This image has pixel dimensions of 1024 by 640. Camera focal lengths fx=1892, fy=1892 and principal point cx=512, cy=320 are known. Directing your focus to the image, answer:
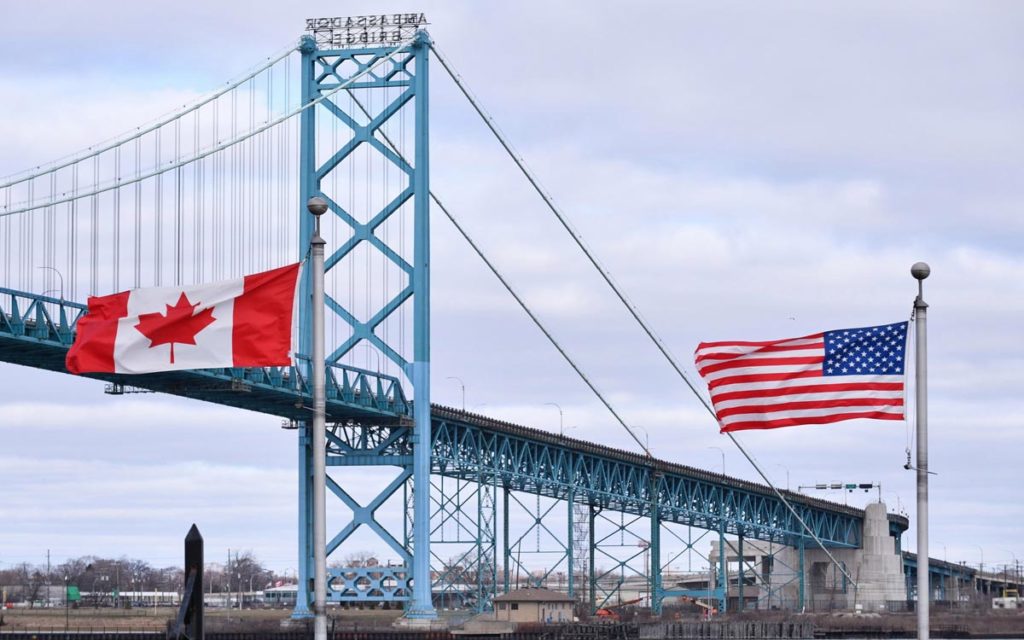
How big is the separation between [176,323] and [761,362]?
981 centimetres

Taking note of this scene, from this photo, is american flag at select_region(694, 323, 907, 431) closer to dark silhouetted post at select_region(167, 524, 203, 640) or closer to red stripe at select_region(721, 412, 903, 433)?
red stripe at select_region(721, 412, 903, 433)

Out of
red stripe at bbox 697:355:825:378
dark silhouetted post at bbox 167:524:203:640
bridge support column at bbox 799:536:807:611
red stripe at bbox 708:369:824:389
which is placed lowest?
bridge support column at bbox 799:536:807:611

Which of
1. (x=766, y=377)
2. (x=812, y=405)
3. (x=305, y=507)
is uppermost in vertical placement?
(x=766, y=377)

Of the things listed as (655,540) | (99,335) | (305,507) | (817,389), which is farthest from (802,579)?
(99,335)

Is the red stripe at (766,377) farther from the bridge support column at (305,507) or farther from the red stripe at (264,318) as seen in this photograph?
the bridge support column at (305,507)

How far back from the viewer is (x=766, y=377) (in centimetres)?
3200

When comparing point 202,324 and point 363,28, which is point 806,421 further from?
point 363,28

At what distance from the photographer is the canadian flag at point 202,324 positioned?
30391 millimetres

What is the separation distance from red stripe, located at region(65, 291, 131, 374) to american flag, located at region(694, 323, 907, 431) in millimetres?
10269

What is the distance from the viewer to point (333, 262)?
89125 millimetres

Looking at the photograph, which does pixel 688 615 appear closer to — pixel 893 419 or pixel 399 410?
pixel 399 410

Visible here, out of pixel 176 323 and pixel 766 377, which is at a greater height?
pixel 176 323

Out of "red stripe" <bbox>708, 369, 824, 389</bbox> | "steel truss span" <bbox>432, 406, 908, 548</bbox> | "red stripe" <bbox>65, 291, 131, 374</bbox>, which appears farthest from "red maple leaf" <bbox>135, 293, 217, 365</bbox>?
"steel truss span" <bbox>432, 406, 908, 548</bbox>

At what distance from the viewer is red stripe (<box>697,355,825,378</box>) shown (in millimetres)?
31750
